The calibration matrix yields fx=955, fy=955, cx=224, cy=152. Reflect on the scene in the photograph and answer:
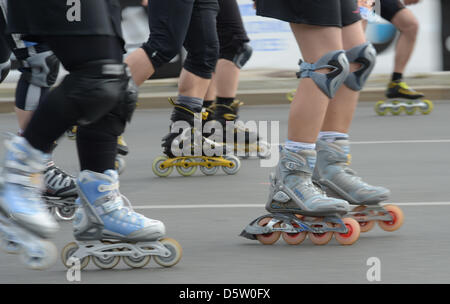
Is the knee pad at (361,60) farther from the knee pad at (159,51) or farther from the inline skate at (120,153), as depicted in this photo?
the inline skate at (120,153)

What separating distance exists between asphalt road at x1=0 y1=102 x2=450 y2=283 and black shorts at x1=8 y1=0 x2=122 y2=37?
0.90 meters

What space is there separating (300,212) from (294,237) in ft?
0.37

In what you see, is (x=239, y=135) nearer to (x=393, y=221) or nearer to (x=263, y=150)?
(x=263, y=150)

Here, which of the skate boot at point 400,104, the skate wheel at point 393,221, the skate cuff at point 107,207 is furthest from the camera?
the skate boot at point 400,104

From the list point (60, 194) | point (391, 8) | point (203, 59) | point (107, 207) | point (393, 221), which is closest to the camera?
point (107, 207)

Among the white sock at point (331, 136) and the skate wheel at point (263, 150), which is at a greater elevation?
the skate wheel at point (263, 150)

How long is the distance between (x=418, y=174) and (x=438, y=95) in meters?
4.75

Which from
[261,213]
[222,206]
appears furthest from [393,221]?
[222,206]

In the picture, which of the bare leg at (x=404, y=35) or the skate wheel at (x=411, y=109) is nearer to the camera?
the bare leg at (x=404, y=35)

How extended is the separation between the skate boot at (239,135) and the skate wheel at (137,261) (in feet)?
10.5

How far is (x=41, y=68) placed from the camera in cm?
475

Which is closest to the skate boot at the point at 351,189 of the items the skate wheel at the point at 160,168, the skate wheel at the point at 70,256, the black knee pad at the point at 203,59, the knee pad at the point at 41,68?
the skate wheel at the point at 70,256

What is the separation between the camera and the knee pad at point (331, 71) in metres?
3.94
